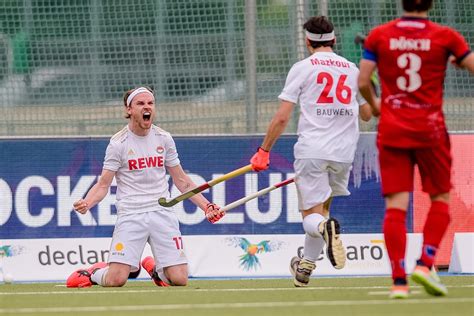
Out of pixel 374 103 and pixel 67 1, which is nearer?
pixel 374 103

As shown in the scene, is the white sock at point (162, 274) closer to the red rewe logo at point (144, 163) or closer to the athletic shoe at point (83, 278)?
the athletic shoe at point (83, 278)

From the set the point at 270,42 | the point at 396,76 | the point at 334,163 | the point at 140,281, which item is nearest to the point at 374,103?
the point at 396,76

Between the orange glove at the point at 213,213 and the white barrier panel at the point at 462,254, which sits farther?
the white barrier panel at the point at 462,254

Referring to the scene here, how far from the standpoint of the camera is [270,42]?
43.5 ft

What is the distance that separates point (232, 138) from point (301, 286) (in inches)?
139

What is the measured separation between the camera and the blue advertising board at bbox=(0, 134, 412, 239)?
41.1 ft

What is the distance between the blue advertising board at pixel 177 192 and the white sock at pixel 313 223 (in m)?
3.38

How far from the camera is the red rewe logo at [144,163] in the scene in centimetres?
1014

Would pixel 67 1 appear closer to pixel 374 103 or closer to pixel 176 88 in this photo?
pixel 176 88

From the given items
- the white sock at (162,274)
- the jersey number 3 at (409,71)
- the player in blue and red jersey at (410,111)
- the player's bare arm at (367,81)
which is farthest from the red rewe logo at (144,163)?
the jersey number 3 at (409,71)

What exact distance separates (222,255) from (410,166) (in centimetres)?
532

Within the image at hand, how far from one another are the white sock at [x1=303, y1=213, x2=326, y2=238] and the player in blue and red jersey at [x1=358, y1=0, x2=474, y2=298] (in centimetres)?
176

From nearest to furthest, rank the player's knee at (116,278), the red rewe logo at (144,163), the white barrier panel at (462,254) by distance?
1. the player's knee at (116,278)
2. the red rewe logo at (144,163)
3. the white barrier panel at (462,254)

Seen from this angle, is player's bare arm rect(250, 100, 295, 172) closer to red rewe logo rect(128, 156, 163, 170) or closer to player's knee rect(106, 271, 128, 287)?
red rewe logo rect(128, 156, 163, 170)
